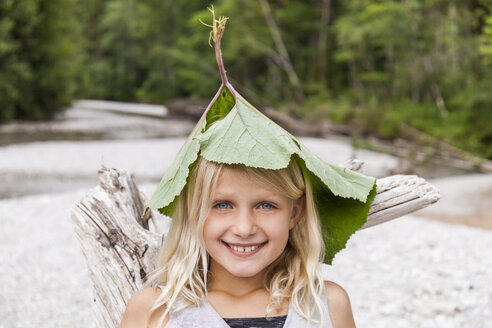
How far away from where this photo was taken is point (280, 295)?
170 centimetres

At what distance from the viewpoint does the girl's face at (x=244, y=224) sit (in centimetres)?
160

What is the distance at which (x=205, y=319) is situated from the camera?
1650mm

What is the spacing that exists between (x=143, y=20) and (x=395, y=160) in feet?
103

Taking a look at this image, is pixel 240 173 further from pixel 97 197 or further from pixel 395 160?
pixel 395 160

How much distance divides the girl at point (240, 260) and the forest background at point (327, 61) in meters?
8.06

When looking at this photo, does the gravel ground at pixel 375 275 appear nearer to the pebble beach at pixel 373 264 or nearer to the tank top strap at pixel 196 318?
the pebble beach at pixel 373 264

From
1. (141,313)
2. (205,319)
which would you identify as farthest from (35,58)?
(205,319)

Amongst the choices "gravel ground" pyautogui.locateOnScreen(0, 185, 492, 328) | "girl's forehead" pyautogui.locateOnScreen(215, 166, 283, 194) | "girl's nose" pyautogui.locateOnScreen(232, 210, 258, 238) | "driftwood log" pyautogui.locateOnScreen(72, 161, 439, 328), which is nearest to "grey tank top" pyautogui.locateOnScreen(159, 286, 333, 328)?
"girl's nose" pyautogui.locateOnScreen(232, 210, 258, 238)

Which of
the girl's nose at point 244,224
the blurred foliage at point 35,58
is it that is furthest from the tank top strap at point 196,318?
the blurred foliage at point 35,58

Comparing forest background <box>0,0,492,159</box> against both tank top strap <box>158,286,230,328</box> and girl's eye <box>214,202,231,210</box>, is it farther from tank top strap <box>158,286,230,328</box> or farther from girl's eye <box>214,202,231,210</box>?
tank top strap <box>158,286,230,328</box>

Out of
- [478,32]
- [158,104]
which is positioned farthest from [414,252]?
[158,104]

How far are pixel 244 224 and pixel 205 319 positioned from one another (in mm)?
348

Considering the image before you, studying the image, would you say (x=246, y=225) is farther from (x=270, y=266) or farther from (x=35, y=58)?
(x=35, y=58)

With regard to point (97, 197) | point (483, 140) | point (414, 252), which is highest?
point (483, 140)
